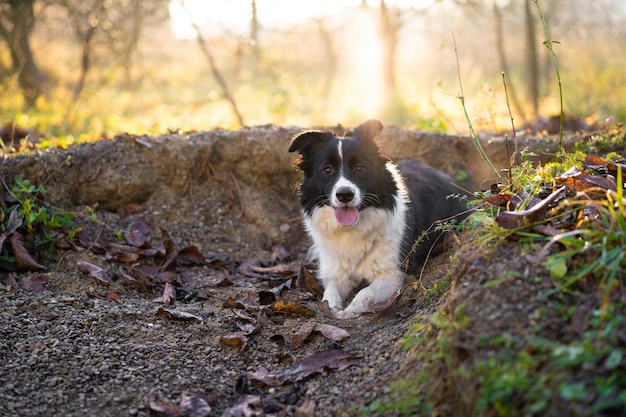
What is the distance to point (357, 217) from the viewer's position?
475 centimetres

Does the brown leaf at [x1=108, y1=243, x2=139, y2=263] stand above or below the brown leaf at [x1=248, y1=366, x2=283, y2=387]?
below

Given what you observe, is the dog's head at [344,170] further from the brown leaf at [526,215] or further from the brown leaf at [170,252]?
the brown leaf at [526,215]

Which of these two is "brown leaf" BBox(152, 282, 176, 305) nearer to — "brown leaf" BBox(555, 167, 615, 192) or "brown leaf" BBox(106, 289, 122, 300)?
"brown leaf" BBox(106, 289, 122, 300)

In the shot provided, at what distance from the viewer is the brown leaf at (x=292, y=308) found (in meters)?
4.34

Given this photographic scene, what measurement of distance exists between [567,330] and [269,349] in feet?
6.23

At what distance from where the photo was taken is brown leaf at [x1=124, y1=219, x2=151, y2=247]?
5.55 metres

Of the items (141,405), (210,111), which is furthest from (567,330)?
(210,111)

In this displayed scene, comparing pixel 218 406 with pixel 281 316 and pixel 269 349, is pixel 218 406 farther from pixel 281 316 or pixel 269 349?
pixel 281 316

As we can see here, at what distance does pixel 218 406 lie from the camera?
324 centimetres

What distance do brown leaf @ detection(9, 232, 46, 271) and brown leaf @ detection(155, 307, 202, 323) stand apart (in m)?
1.31

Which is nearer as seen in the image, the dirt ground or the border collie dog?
the dirt ground

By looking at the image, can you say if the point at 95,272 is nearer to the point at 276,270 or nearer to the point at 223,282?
the point at 223,282

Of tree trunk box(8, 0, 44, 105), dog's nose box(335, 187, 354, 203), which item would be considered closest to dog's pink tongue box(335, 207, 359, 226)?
dog's nose box(335, 187, 354, 203)

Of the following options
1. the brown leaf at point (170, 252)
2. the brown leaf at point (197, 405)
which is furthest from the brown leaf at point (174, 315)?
the brown leaf at point (170, 252)
